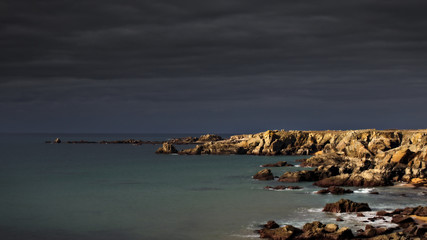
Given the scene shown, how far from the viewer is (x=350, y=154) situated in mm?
85938

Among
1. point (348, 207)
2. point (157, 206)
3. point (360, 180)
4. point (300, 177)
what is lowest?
point (157, 206)

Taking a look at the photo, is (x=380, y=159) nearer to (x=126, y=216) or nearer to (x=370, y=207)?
(x=370, y=207)

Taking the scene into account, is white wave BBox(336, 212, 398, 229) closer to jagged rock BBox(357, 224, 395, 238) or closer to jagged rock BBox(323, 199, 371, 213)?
jagged rock BBox(323, 199, 371, 213)

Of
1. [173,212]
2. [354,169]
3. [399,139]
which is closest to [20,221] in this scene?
[173,212]

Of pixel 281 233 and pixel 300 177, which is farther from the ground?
pixel 281 233

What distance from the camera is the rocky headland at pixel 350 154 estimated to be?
57906 mm

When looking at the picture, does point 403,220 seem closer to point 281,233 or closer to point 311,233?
point 311,233

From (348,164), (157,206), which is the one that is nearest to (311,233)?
(157,206)

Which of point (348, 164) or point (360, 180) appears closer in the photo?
point (360, 180)

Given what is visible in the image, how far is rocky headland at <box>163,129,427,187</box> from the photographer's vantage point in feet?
190

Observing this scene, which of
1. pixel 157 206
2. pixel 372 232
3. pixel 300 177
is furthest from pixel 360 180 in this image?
pixel 372 232

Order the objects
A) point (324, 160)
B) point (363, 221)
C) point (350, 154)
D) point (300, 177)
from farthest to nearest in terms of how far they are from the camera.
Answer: point (350, 154), point (324, 160), point (300, 177), point (363, 221)

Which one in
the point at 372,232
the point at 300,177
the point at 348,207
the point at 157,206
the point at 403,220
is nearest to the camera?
the point at 372,232

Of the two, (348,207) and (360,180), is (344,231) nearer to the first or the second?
(348,207)
